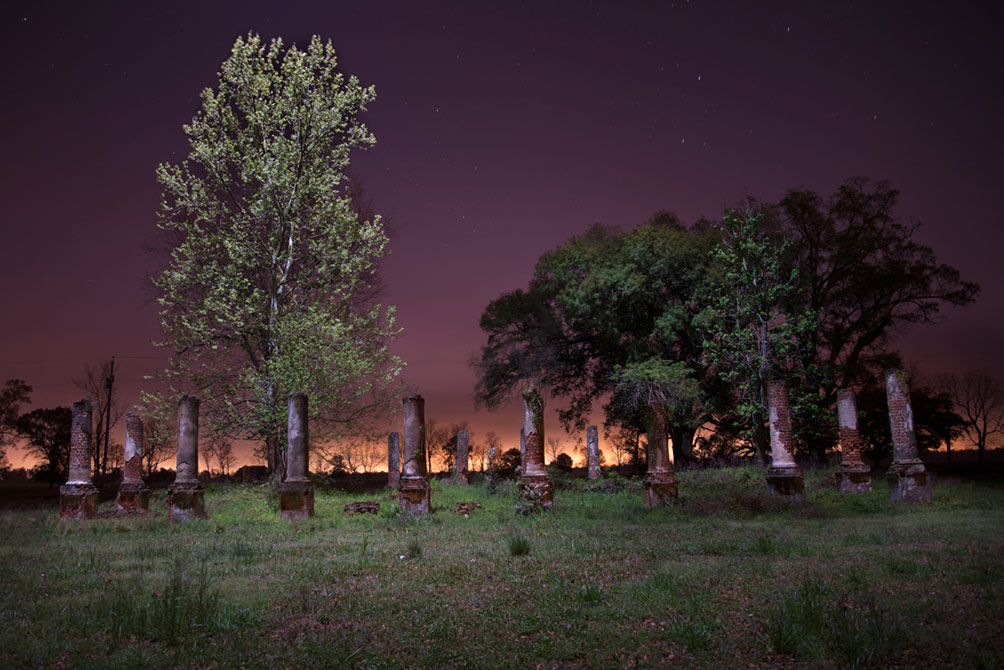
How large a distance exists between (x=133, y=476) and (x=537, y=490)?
12.6 meters

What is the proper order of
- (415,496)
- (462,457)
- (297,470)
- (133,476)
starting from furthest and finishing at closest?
(462,457) < (133,476) < (297,470) < (415,496)

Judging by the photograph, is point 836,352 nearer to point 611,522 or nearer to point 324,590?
point 611,522

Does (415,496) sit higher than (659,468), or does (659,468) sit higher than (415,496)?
(659,468)

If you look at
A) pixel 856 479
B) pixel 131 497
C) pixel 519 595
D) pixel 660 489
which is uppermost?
pixel 131 497

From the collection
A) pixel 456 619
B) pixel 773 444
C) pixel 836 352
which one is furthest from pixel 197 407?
pixel 836 352

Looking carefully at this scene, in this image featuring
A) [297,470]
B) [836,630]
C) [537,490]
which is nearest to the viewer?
[836,630]

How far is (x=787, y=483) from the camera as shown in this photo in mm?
17406

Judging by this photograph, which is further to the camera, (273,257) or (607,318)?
(607,318)

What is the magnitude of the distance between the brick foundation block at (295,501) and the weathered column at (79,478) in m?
5.29

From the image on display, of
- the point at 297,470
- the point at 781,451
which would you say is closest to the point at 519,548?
the point at 297,470

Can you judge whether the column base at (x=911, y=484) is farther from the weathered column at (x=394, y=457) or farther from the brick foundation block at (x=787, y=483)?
the weathered column at (x=394, y=457)

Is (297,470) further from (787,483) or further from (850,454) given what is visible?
(850,454)

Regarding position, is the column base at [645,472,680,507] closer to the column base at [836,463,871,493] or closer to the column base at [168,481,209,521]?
the column base at [836,463,871,493]

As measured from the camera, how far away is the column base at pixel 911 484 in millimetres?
17625
